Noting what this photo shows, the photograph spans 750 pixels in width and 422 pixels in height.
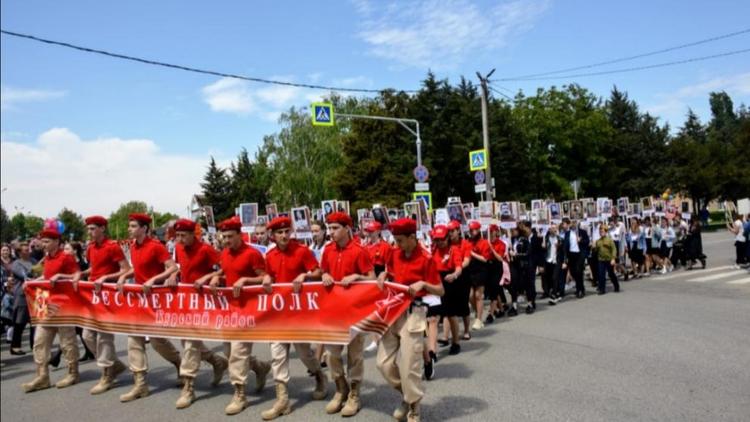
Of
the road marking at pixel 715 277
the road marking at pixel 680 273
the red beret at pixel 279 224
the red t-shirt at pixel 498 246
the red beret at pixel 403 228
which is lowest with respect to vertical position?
the road marking at pixel 680 273

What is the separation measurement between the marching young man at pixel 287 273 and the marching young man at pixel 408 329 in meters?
0.96

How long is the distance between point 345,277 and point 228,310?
5.27ft

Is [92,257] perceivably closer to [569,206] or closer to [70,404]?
[70,404]

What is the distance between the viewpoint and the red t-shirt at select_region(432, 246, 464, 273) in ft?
27.0

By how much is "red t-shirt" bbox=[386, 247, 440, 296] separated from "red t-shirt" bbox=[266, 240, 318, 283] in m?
1.00

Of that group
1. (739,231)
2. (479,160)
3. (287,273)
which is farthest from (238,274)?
(479,160)

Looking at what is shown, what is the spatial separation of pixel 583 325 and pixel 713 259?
13.4 meters

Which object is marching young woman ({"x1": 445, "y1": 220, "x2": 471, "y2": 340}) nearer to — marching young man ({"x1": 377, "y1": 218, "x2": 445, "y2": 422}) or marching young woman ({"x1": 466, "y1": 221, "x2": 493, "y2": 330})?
marching young woman ({"x1": 466, "y1": 221, "x2": 493, "y2": 330})

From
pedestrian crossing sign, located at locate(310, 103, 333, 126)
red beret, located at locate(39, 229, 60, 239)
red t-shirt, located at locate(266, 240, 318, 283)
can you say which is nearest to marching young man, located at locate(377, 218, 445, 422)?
red t-shirt, located at locate(266, 240, 318, 283)

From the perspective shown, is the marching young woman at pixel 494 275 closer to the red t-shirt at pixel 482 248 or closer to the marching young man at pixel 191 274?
the red t-shirt at pixel 482 248

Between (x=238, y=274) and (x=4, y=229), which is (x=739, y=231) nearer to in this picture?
(x=238, y=274)

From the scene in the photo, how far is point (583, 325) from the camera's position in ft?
32.4

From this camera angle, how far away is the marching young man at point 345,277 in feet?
19.5

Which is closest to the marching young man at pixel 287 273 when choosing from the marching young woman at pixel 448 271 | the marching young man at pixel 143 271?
the marching young man at pixel 143 271
